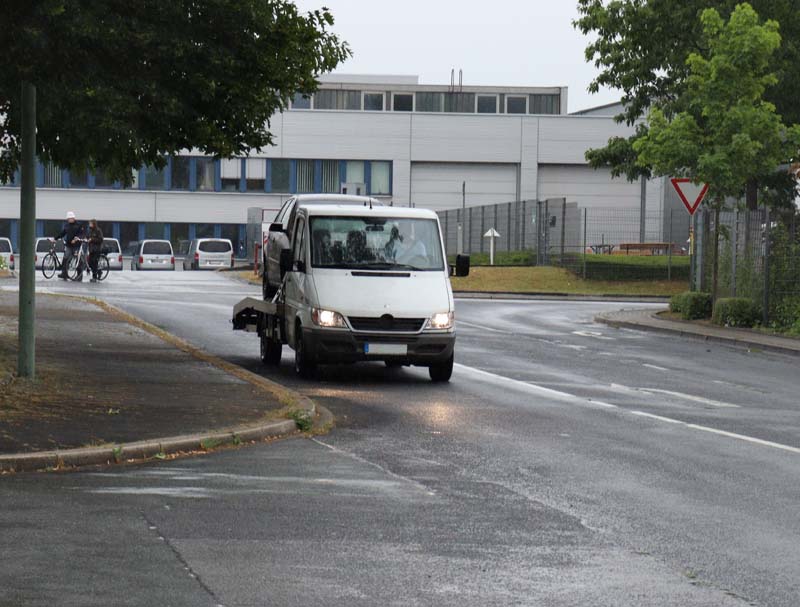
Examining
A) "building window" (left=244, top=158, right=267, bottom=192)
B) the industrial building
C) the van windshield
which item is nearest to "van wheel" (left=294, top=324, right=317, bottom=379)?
the van windshield

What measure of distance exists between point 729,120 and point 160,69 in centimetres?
1862

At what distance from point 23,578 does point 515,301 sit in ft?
114

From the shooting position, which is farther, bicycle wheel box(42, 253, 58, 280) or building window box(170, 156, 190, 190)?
building window box(170, 156, 190, 190)

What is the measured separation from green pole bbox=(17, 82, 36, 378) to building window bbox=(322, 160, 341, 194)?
7022 centimetres

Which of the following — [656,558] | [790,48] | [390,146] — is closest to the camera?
[656,558]

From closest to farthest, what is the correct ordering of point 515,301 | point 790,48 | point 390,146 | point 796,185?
point 515,301 < point 790,48 < point 796,185 < point 390,146

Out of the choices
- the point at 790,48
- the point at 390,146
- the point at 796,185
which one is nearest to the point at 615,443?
the point at 790,48

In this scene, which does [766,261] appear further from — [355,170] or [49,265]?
[355,170]

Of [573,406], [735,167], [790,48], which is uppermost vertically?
[790,48]

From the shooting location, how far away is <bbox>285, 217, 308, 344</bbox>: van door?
1826 centimetres

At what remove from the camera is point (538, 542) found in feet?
27.2

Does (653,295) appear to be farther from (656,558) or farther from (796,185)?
(656,558)

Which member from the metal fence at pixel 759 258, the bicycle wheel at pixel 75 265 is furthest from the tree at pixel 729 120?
the bicycle wheel at pixel 75 265

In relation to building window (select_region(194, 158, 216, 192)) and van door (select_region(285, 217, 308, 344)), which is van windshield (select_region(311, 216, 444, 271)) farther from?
building window (select_region(194, 158, 216, 192))
